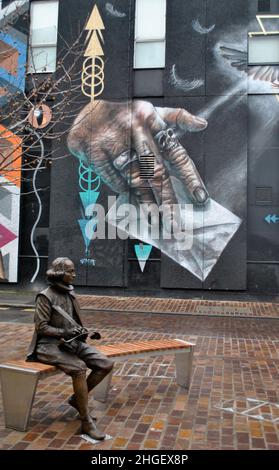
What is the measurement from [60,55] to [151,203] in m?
5.97

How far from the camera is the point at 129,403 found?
5.76 meters

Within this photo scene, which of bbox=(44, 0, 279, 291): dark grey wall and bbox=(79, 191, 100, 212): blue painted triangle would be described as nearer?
bbox=(44, 0, 279, 291): dark grey wall

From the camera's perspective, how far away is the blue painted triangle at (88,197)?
16.4 metres

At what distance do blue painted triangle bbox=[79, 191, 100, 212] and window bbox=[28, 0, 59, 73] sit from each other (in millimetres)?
4644

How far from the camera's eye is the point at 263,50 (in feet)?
52.9

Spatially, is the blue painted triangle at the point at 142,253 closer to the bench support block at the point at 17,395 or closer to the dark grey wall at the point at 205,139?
the dark grey wall at the point at 205,139

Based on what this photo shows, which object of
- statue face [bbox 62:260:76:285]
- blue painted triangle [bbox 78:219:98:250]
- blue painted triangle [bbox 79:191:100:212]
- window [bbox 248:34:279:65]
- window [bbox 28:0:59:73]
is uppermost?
window [bbox 28:0:59:73]

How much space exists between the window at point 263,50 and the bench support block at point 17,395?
14027 mm

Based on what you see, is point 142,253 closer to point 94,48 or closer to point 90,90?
point 90,90

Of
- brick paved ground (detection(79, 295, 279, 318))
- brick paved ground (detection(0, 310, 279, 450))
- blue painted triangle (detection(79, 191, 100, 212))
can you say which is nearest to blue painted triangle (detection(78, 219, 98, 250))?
blue painted triangle (detection(79, 191, 100, 212))

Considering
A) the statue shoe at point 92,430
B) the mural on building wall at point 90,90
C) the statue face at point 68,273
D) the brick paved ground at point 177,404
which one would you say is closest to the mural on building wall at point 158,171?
the mural on building wall at point 90,90

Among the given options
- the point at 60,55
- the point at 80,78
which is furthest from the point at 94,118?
the point at 60,55

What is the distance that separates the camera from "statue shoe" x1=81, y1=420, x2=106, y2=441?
4.57 metres

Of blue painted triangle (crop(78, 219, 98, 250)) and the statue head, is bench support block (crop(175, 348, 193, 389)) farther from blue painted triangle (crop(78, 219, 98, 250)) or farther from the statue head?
blue painted triangle (crop(78, 219, 98, 250))
